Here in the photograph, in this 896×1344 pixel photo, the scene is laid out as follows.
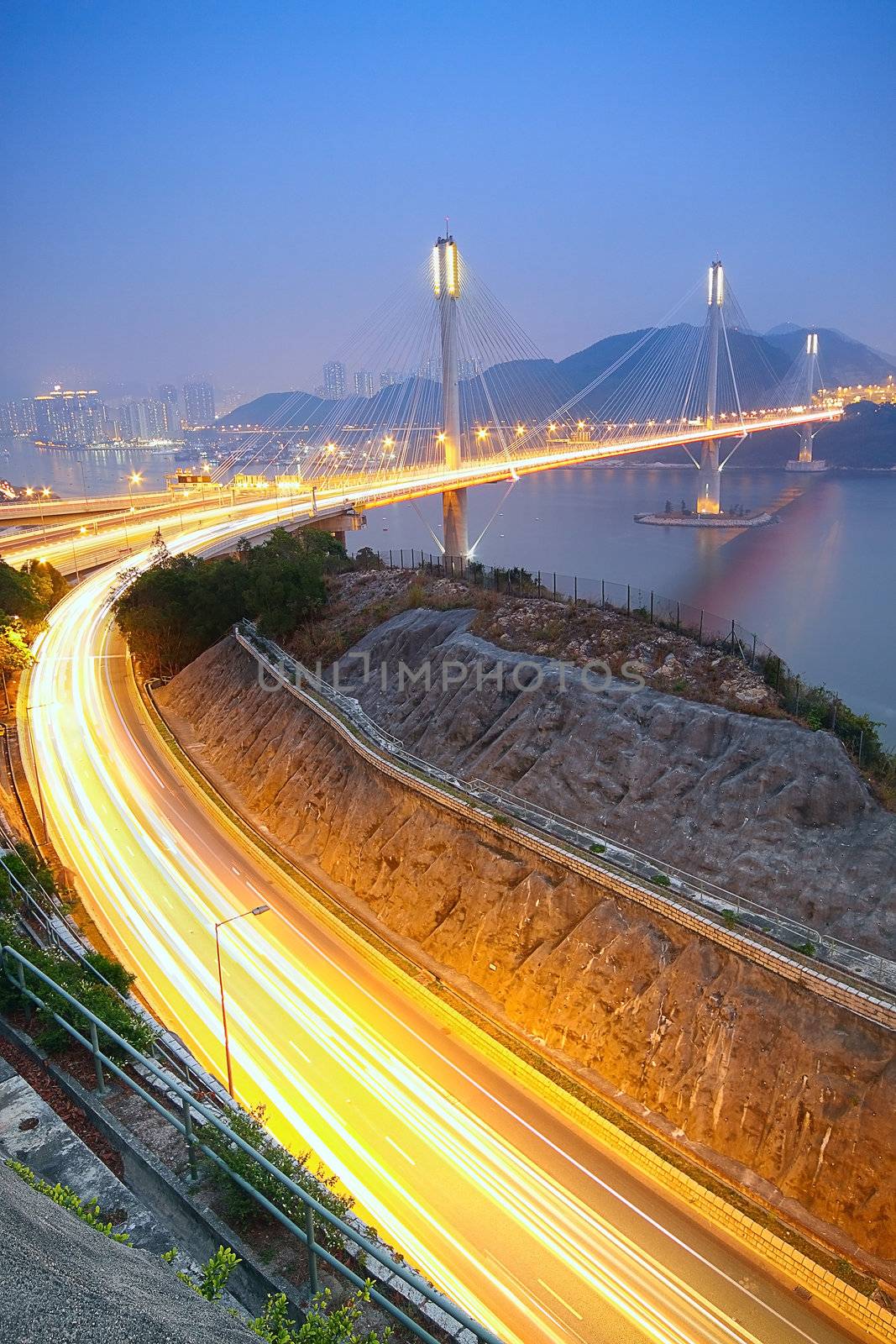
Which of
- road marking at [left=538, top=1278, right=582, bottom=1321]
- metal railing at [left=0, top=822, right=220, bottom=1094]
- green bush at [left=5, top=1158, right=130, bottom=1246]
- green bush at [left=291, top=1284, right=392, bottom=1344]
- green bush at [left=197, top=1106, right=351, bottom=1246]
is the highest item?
green bush at [left=5, top=1158, right=130, bottom=1246]

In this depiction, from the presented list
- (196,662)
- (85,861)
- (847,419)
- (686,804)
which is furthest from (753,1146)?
(847,419)

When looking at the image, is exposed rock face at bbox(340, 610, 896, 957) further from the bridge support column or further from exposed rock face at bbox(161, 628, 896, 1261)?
the bridge support column

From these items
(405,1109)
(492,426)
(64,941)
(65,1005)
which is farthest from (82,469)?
(65,1005)

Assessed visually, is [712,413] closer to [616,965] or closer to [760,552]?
[760,552]

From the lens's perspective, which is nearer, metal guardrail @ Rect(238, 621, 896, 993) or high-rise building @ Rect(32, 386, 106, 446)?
metal guardrail @ Rect(238, 621, 896, 993)

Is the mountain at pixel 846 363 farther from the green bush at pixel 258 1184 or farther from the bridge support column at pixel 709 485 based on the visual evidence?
the green bush at pixel 258 1184

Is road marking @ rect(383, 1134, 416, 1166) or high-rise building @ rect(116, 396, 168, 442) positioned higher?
high-rise building @ rect(116, 396, 168, 442)

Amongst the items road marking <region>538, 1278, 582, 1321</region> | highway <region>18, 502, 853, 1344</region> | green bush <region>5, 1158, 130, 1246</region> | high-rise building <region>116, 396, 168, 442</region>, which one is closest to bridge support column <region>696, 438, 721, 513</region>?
highway <region>18, 502, 853, 1344</region>

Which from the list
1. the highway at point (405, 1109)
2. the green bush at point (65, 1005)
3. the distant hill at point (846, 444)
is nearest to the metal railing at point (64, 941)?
the green bush at point (65, 1005)
